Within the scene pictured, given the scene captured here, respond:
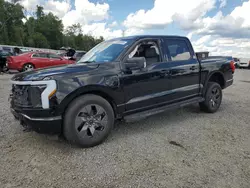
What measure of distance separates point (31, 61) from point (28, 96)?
11.3 meters

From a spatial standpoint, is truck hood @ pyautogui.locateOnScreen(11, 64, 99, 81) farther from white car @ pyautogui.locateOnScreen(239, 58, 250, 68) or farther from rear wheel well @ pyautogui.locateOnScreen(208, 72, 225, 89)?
white car @ pyautogui.locateOnScreen(239, 58, 250, 68)

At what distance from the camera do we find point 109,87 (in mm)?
3484

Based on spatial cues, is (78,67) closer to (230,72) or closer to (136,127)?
(136,127)

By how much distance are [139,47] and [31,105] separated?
213cm

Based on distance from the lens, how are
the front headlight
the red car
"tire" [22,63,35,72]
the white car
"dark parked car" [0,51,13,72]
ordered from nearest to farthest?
the front headlight
the red car
"tire" [22,63,35,72]
"dark parked car" [0,51,13,72]
the white car

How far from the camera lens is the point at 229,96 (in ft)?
24.6

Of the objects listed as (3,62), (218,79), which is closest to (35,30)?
(3,62)

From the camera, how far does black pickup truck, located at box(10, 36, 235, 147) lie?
Result: 10.1 ft

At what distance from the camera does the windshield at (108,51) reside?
388 cm

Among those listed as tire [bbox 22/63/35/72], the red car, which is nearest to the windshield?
the red car

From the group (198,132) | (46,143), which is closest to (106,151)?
(46,143)

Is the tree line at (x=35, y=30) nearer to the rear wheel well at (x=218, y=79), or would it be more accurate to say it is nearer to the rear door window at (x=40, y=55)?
the rear door window at (x=40, y=55)

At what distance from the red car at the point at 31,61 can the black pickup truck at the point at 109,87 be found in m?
8.88

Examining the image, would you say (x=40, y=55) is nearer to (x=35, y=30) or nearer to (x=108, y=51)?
(x=108, y=51)
